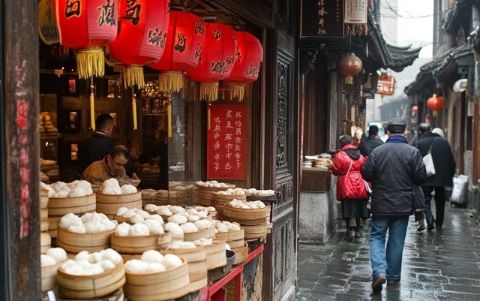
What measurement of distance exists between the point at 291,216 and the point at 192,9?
315 cm

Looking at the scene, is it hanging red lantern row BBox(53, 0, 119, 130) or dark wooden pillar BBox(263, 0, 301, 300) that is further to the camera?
dark wooden pillar BBox(263, 0, 301, 300)

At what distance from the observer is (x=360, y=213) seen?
12.7m

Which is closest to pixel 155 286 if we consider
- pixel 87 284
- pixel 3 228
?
pixel 87 284

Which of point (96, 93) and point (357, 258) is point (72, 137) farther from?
point (357, 258)

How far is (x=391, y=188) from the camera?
866 centimetres

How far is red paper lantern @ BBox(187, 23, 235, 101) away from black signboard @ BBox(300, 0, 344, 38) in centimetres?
243

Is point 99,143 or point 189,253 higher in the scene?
point 99,143

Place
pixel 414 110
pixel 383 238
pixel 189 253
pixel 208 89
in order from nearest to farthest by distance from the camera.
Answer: pixel 189 253, pixel 208 89, pixel 383 238, pixel 414 110

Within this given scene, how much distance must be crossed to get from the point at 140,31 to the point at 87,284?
6.62 ft

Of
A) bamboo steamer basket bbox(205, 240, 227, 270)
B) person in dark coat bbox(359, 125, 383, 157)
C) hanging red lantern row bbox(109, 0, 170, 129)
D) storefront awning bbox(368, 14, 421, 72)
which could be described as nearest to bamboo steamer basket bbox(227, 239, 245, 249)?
bamboo steamer basket bbox(205, 240, 227, 270)

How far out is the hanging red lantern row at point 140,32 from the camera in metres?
4.47

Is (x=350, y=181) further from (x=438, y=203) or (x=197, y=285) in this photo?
(x=197, y=285)

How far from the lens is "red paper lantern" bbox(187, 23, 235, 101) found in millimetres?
6047

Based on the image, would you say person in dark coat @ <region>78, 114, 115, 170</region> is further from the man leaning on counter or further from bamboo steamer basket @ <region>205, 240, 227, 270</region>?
bamboo steamer basket @ <region>205, 240, 227, 270</region>
